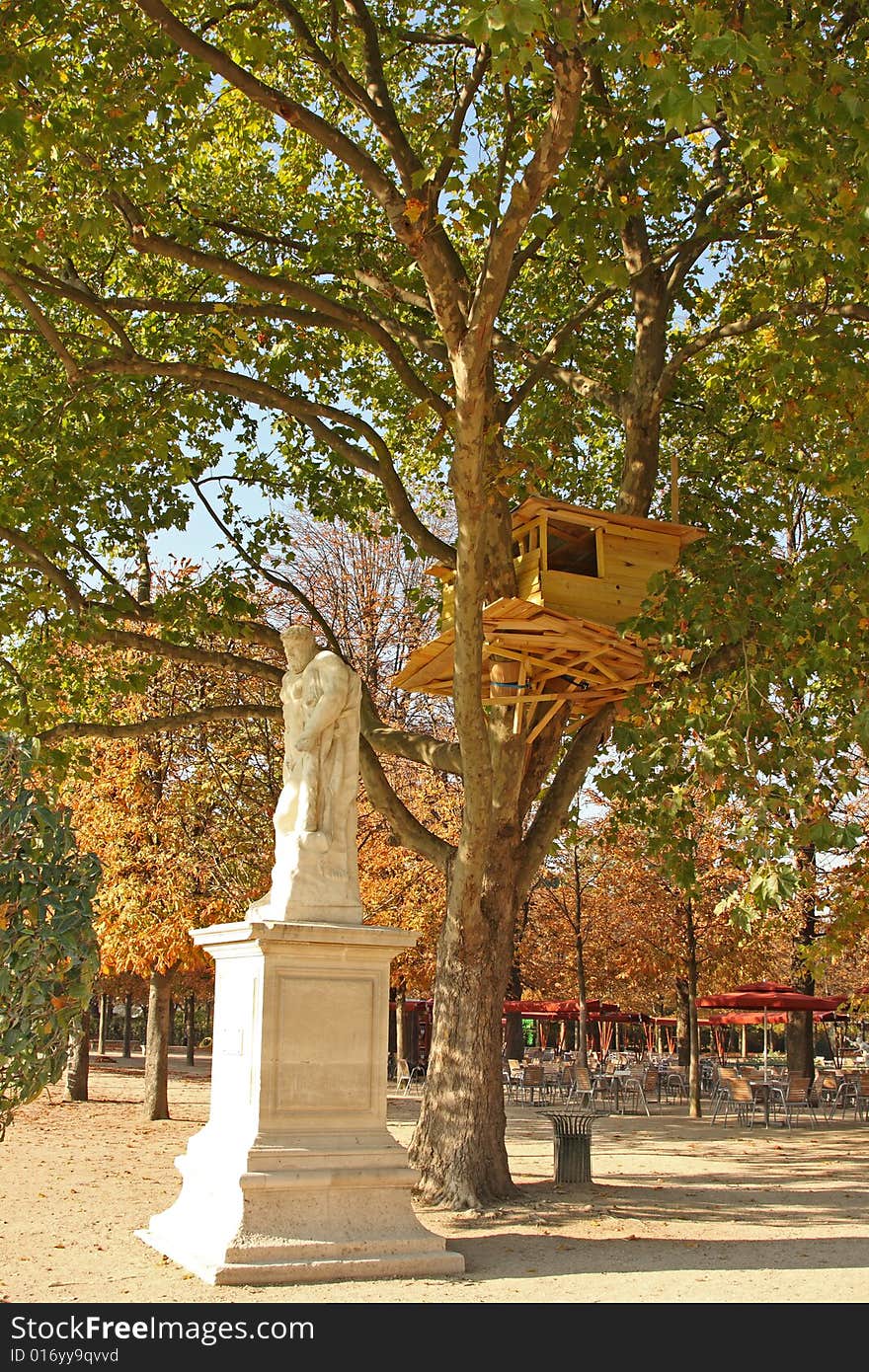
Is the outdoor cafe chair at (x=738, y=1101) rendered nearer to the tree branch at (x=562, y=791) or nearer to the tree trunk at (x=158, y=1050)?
the tree trunk at (x=158, y=1050)

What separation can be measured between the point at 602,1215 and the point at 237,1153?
4.70 meters

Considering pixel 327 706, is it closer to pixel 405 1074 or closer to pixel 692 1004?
pixel 692 1004

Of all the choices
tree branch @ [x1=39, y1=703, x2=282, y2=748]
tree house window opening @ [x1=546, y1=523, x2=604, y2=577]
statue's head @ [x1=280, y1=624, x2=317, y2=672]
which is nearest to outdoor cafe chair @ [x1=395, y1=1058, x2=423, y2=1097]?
tree branch @ [x1=39, y1=703, x2=282, y2=748]

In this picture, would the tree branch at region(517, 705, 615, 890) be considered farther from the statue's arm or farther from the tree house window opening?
the statue's arm

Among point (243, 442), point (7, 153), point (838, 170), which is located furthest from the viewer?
point (243, 442)

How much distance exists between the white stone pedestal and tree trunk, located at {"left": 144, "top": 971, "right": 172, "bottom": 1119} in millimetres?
11542

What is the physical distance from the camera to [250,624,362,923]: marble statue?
974 centimetres

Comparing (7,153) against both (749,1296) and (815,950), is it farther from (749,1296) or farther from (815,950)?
(749,1296)

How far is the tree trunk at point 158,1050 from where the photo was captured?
69.3 feet

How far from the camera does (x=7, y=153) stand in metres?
12.8

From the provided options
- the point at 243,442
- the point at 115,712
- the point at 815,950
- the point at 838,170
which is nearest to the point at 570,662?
the point at 815,950

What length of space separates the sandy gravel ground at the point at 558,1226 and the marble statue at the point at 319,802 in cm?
261

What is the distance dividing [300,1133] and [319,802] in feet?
7.93

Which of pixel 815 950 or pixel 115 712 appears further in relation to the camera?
pixel 115 712
